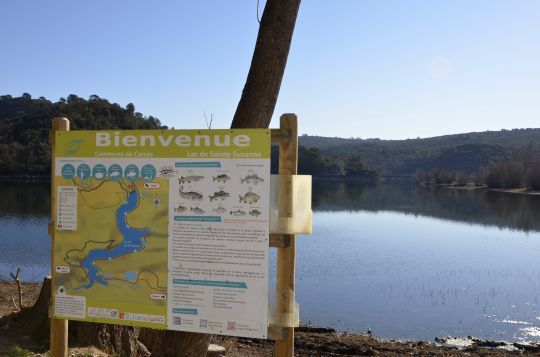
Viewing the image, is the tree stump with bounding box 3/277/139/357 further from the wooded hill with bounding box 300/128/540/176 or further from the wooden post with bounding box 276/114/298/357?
the wooded hill with bounding box 300/128/540/176

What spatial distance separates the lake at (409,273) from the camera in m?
13.5

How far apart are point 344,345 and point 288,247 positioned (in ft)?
21.4

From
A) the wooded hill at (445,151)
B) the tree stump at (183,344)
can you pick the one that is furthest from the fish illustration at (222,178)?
the wooded hill at (445,151)

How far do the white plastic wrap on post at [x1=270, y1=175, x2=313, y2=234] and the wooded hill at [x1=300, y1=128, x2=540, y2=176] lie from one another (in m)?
119

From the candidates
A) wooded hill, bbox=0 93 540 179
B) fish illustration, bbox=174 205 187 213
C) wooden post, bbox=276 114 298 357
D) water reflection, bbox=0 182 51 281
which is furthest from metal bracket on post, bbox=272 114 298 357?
wooded hill, bbox=0 93 540 179

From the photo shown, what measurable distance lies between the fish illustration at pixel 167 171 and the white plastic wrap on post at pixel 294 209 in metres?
0.73

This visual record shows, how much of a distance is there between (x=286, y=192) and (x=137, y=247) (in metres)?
1.18

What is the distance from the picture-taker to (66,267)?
13.2 feet

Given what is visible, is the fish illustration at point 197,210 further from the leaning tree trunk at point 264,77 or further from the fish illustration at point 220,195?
the leaning tree trunk at point 264,77

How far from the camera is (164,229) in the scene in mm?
3777

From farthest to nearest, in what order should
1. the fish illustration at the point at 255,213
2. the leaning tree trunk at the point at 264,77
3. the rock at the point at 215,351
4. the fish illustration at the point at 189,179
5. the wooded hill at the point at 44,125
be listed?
the wooded hill at the point at 44,125 → the rock at the point at 215,351 → the leaning tree trunk at the point at 264,77 → the fish illustration at the point at 189,179 → the fish illustration at the point at 255,213

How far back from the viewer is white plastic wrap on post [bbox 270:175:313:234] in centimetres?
365

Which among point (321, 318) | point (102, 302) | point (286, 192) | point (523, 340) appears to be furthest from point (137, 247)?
point (523, 340)

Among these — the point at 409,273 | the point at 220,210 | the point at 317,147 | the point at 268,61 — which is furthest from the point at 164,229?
the point at 317,147
